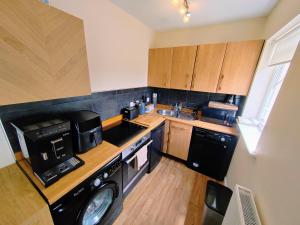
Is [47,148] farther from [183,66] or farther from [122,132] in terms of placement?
[183,66]

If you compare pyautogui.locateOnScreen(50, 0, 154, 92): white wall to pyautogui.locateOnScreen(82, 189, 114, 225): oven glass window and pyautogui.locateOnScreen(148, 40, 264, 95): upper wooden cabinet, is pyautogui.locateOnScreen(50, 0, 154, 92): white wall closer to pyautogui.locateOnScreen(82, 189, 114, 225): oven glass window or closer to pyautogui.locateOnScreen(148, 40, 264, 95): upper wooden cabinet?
pyautogui.locateOnScreen(148, 40, 264, 95): upper wooden cabinet

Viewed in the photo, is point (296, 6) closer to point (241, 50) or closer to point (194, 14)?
point (241, 50)

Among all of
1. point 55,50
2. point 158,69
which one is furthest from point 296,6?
point 55,50

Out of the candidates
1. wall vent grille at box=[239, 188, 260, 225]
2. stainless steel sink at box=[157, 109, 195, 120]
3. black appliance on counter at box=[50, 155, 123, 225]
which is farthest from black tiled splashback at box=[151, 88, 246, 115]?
black appliance on counter at box=[50, 155, 123, 225]

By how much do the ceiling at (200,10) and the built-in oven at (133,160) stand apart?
1.69 meters

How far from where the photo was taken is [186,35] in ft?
7.09

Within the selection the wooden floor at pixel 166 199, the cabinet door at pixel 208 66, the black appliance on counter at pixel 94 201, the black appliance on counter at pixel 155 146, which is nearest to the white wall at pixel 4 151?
the black appliance on counter at pixel 94 201

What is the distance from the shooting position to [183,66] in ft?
6.61

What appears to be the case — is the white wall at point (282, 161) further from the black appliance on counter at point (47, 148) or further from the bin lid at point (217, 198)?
the black appliance on counter at point (47, 148)

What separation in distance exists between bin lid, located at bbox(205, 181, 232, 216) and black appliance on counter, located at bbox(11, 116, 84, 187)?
1257mm

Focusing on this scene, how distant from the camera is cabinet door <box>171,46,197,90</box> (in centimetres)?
192

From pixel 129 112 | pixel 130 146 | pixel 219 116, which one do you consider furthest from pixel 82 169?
pixel 219 116

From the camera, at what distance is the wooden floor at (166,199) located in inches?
53.9

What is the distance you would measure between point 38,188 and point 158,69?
2.19 meters
